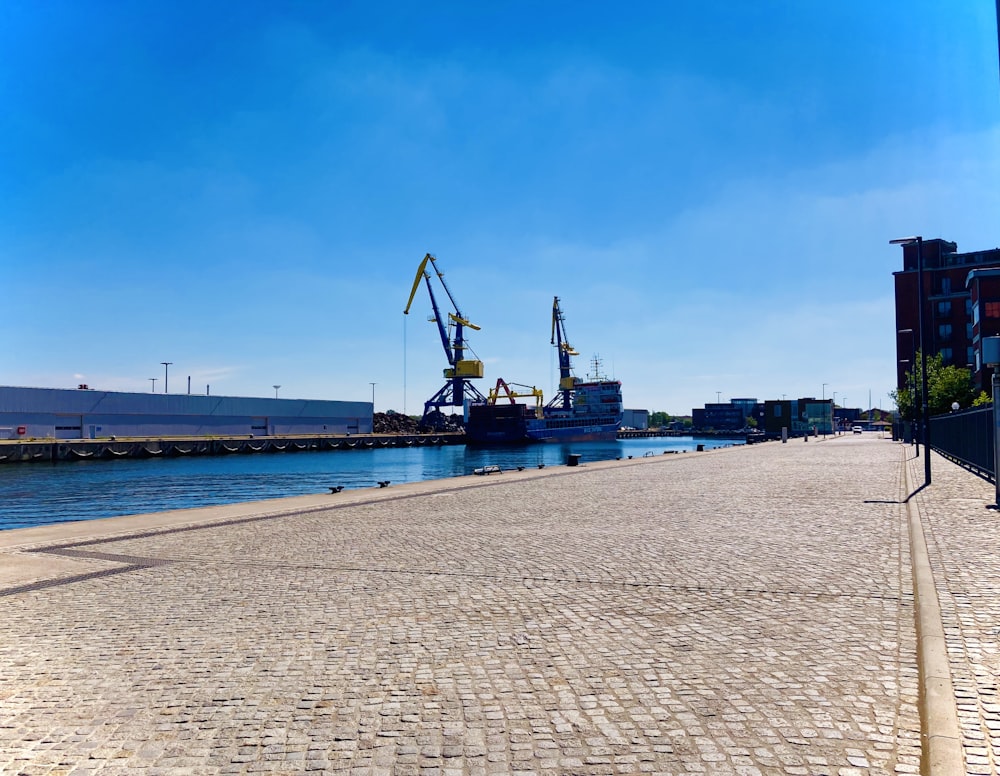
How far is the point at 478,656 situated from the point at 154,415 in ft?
313

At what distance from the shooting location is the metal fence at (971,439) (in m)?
24.0

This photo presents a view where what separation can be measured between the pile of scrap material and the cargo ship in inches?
734

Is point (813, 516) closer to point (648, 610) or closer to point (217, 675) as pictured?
point (648, 610)

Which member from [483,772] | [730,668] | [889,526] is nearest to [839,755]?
[730,668]

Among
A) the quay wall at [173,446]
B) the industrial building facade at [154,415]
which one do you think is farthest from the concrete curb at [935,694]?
the industrial building facade at [154,415]

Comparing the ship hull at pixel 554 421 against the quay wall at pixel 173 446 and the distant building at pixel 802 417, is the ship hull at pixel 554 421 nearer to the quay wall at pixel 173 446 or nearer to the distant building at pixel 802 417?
the quay wall at pixel 173 446

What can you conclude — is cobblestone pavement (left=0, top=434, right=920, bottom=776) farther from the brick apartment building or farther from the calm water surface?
the brick apartment building

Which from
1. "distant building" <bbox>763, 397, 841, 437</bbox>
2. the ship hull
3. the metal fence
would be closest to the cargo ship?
the ship hull

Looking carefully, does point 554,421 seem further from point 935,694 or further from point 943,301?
point 935,694

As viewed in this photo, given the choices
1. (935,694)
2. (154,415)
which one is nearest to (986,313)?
(935,694)

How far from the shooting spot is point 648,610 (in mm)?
7664

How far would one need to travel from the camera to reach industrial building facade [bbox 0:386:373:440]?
257ft

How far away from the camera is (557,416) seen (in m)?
141

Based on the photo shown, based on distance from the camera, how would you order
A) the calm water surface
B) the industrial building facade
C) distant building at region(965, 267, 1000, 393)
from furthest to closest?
the industrial building facade < distant building at region(965, 267, 1000, 393) < the calm water surface
